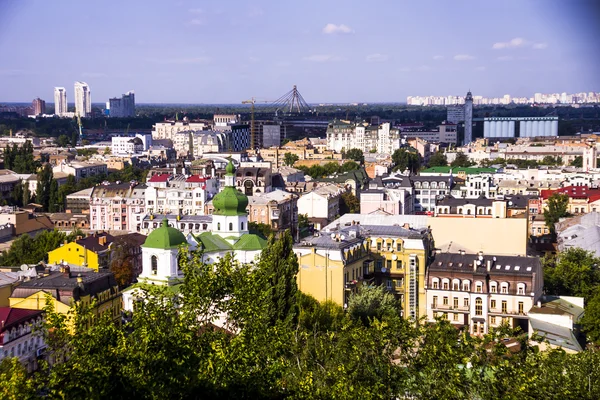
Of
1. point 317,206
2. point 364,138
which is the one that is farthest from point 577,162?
point 317,206

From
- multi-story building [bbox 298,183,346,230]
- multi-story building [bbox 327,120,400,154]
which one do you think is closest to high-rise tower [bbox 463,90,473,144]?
multi-story building [bbox 327,120,400,154]

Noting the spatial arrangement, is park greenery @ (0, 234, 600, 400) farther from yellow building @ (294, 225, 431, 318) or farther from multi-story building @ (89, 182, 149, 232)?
multi-story building @ (89, 182, 149, 232)

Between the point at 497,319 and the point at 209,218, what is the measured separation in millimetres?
7066

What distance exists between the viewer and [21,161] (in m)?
29.0

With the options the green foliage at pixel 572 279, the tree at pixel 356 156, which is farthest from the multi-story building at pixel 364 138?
the green foliage at pixel 572 279

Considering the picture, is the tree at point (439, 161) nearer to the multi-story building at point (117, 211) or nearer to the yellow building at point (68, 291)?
the multi-story building at point (117, 211)

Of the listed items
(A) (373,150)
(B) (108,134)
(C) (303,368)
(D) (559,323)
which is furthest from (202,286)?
(B) (108,134)

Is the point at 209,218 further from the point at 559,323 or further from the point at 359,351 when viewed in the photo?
the point at 359,351

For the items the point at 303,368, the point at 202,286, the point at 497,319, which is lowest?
the point at 497,319

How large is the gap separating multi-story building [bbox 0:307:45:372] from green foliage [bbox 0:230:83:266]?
485 centimetres

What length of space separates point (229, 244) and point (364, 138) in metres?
30.5

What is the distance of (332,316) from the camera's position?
9945 mm

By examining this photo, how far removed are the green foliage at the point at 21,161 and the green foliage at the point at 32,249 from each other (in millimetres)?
14218

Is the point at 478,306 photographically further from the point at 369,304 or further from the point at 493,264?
the point at 369,304
